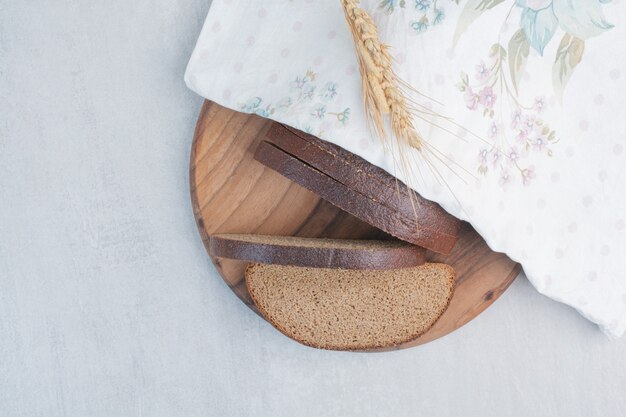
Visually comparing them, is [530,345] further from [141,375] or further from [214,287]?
[141,375]

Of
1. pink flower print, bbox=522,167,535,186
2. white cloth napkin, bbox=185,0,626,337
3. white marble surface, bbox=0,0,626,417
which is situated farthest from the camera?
white marble surface, bbox=0,0,626,417

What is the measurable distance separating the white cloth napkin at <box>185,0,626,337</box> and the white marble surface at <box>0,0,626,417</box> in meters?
0.13

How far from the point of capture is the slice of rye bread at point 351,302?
1320 millimetres

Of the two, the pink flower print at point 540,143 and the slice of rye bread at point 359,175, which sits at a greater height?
the pink flower print at point 540,143

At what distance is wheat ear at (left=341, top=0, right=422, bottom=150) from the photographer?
1044mm

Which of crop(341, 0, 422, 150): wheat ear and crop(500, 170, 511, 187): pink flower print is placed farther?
crop(500, 170, 511, 187): pink flower print

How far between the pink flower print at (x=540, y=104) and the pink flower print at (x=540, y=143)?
52 millimetres

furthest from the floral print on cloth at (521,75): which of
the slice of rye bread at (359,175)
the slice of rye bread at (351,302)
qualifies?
the slice of rye bread at (351,302)

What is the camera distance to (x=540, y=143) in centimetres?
127

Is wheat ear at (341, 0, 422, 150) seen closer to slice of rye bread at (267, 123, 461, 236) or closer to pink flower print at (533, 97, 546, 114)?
slice of rye bread at (267, 123, 461, 236)

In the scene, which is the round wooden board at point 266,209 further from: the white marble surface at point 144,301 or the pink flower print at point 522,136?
the pink flower print at point 522,136

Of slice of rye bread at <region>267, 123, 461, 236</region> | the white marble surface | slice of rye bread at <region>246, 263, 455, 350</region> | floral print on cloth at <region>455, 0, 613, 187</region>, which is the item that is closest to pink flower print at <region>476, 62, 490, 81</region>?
floral print on cloth at <region>455, 0, 613, 187</region>

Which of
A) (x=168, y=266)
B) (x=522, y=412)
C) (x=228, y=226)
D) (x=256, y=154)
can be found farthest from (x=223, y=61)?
(x=522, y=412)

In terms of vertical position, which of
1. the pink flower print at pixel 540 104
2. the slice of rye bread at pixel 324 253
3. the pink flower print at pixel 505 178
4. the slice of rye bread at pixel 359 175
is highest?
the pink flower print at pixel 540 104
